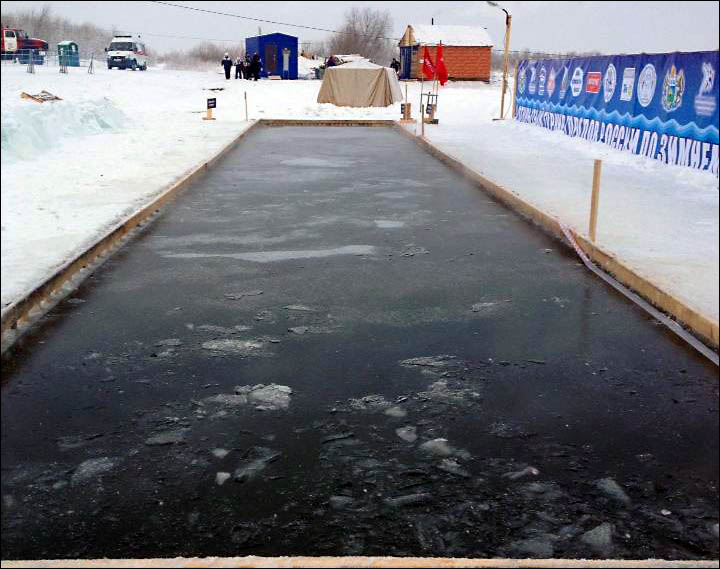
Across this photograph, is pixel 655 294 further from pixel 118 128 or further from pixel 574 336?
pixel 118 128

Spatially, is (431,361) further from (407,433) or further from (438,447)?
(438,447)

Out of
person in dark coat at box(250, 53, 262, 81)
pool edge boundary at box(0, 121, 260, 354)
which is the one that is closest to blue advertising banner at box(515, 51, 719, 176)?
pool edge boundary at box(0, 121, 260, 354)

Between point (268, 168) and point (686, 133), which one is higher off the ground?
point (686, 133)

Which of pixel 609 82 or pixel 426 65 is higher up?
pixel 426 65

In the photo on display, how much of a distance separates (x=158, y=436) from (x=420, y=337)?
8.35 feet

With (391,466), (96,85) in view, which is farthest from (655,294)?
(96,85)

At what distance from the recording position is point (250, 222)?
11125 mm

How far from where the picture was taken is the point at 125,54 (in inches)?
2443

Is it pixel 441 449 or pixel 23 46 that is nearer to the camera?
pixel 441 449

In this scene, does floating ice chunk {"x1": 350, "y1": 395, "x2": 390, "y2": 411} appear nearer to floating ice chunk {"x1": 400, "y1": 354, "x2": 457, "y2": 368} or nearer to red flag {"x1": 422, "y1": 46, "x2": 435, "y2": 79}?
floating ice chunk {"x1": 400, "y1": 354, "x2": 457, "y2": 368}

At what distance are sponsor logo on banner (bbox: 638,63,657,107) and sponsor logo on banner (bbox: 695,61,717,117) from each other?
2.39 metres

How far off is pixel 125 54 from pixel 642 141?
174ft

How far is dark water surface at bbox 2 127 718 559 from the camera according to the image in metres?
3.40

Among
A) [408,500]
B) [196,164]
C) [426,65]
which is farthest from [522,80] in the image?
[408,500]
